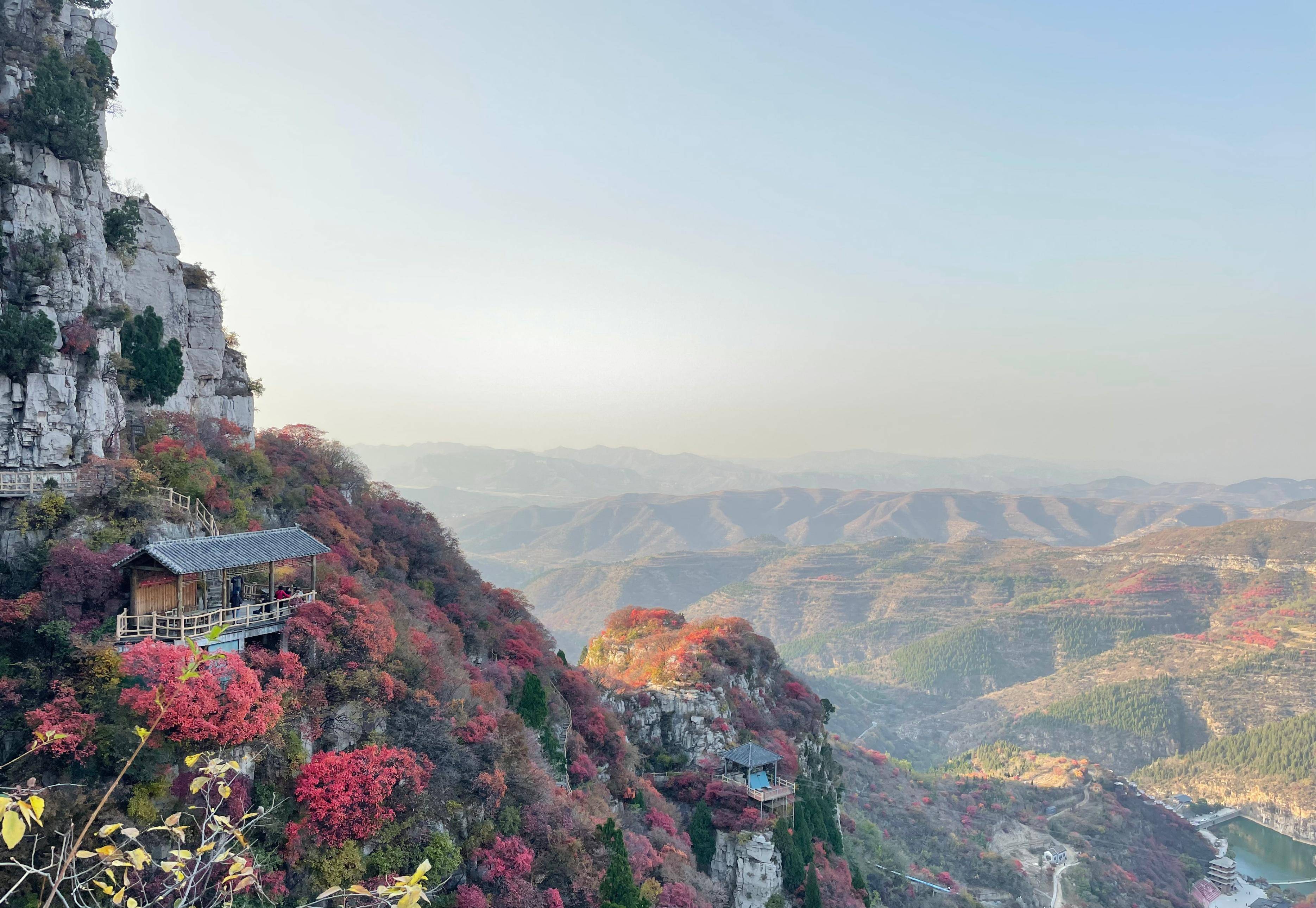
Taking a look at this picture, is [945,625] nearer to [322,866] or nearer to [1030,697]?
[1030,697]

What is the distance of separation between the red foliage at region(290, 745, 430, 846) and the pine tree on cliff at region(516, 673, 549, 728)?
8.66 metres

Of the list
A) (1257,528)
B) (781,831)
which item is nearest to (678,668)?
(781,831)

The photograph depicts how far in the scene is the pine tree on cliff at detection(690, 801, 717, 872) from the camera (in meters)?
33.6

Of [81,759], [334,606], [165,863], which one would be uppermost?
[165,863]

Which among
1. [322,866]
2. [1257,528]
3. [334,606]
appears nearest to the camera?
[322,866]

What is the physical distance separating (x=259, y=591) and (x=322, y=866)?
29.8 feet

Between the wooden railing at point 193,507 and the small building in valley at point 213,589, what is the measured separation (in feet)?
6.73

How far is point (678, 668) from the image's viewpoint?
4588 centimetres

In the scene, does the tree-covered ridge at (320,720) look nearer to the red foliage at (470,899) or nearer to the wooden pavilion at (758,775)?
the red foliage at (470,899)

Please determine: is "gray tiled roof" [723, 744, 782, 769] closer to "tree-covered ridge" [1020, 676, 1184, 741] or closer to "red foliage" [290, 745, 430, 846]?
"red foliage" [290, 745, 430, 846]

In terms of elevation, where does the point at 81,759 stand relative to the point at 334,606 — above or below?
below

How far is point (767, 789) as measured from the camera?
36.3 metres

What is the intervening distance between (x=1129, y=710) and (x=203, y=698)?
139 metres

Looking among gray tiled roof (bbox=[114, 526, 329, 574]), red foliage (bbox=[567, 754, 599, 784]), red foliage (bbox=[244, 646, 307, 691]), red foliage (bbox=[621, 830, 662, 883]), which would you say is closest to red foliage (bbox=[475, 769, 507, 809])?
red foliage (bbox=[244, 646, 307, 691])
